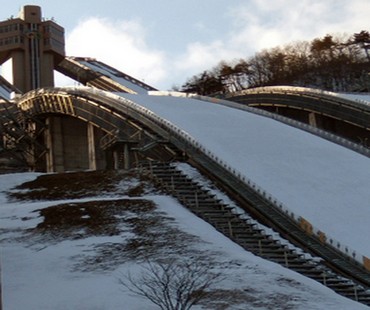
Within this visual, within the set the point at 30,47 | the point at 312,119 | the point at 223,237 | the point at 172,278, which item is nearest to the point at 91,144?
the point at 312,119

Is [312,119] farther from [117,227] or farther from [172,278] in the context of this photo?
[172,278]

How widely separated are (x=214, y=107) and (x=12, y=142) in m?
24.1

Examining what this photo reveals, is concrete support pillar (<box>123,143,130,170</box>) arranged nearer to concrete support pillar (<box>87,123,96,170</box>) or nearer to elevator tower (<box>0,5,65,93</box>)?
concrete support pillar (<box>87,123,96,170</box>)

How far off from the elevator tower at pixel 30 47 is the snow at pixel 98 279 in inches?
3629

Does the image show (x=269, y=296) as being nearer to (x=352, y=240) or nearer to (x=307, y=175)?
(x=352, y=240)

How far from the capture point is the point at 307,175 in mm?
38531

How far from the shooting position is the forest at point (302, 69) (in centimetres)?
10962

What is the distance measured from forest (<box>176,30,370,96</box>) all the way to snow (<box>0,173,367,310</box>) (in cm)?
8237

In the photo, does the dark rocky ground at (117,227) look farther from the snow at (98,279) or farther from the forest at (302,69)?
the forest at (302,69)

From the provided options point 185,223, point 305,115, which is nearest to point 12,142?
point 305,115

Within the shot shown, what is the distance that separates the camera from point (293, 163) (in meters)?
41.0

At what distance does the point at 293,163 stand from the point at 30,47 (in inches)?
3403

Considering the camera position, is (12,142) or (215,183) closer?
(215,183)

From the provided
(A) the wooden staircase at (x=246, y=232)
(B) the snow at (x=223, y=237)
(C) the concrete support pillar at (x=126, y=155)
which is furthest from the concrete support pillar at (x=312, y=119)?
(A) the wooden staircase at (x=246, y=232)
